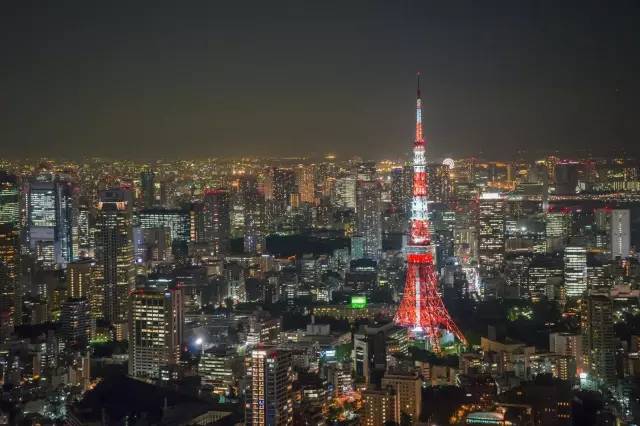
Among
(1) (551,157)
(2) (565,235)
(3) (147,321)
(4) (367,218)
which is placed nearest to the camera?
(1) (551,157)

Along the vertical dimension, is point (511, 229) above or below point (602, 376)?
above

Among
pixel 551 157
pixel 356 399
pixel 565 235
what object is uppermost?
pixel 551 157

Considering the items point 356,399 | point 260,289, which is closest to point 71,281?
point 260,289

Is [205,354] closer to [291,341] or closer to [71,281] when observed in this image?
[291,341]

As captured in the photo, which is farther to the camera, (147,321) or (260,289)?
(260,289)

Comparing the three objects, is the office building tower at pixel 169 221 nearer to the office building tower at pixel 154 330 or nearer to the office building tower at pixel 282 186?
the office building tower at pixel 282 186

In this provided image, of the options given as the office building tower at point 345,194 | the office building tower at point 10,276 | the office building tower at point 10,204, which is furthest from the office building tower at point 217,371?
the office building tower at point 345,194

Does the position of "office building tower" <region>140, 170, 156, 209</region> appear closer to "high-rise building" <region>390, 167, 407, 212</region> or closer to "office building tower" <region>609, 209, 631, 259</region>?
"high-rise building" <region>390, 167, 407, 212</region>

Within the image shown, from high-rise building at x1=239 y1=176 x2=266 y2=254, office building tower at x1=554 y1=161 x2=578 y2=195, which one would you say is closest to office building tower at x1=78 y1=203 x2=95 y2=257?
high-rise building at x1=239 y1=176 x2=266 y2=254
